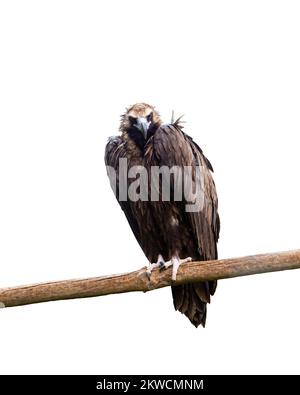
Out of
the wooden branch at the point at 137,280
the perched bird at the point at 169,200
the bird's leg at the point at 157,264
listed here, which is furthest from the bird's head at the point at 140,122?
the wooden branch at the point at 137,280

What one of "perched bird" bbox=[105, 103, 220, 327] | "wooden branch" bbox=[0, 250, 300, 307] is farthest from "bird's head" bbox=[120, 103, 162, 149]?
"wooden branch" bbox=[0, 250, 300, 307]

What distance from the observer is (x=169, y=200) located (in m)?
8.18

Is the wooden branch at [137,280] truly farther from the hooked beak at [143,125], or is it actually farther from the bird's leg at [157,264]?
the hooked beak at [143,125]

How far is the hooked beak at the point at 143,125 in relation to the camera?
8.41m

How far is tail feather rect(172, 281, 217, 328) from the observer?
835 centimetres

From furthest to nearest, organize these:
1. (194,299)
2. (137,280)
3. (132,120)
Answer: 1. (132,120)
2. (194,299)
3. (137,280)

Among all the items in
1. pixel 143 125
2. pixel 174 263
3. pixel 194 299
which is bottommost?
pixel 194 299

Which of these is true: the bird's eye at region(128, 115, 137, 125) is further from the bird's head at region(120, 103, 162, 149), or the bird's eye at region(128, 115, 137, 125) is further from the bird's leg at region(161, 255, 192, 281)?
the bird's leg at region(161, 255, 192, 281)

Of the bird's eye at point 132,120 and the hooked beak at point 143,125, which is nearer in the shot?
the hooked beak at point 143,125

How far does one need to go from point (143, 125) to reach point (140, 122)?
0.21ft

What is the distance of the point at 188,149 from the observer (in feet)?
27.2

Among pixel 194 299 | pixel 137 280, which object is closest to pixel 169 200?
pixel 137 280

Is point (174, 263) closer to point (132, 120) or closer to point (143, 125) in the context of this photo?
point (143, 125)

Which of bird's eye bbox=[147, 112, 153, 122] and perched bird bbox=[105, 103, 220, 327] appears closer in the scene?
perched bird bbox=[105, 103, 220, 327]
